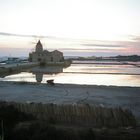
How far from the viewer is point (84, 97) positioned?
1588 centimetres

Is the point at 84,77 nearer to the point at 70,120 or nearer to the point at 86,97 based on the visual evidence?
the point at 86,97

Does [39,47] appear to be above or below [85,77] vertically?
above

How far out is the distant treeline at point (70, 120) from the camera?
8562 mm

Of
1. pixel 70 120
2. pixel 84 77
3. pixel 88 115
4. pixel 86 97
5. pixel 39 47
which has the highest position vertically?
pixel 39 47

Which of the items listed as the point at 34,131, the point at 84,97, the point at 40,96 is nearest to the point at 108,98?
the point at 84,97

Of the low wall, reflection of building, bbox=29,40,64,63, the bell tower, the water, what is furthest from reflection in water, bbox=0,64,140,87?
the bell tower

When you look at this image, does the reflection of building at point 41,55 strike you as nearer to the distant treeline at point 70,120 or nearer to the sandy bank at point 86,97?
the sandy bank at point 86,97

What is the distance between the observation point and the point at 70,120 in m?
10.2

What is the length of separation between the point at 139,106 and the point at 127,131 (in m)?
5.41

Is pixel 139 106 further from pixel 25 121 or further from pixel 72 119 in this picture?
pixel 25 121

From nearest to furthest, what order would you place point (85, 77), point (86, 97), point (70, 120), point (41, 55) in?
point (70, 120) → point (86, 97) → point (85, 77) → point (41, 55)

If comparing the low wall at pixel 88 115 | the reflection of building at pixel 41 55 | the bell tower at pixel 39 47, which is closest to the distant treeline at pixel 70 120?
the low wall at pixel 88 115

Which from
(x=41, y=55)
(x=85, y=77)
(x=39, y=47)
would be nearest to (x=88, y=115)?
(x=85, y=77)

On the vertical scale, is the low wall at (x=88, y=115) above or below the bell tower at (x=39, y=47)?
below
